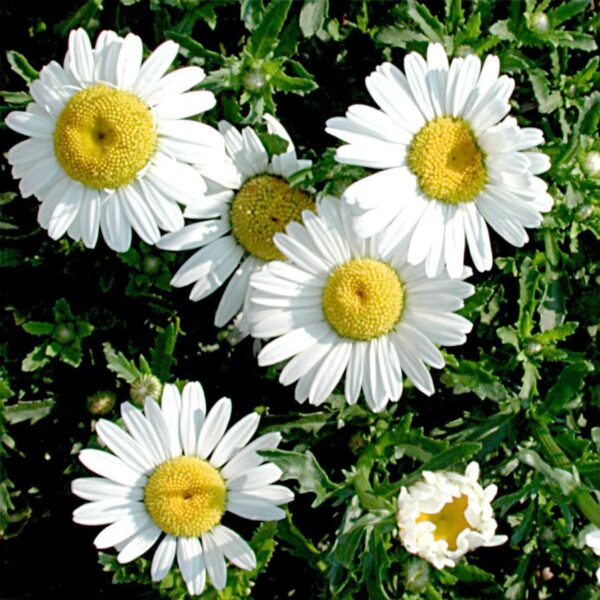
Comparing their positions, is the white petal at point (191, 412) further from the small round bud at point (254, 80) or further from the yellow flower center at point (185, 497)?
the small round bud at point (254, 80)

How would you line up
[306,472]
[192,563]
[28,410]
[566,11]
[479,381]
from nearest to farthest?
[306,472], [192,563], [479,381], [566,11], [28,410]

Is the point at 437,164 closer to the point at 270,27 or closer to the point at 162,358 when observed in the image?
the point at 270,27

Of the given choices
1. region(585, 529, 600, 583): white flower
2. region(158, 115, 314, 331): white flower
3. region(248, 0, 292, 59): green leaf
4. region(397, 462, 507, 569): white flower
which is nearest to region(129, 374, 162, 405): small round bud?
region(158, 115, 314, 331): white flower

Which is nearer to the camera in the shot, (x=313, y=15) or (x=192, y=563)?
(x=192, y=563)

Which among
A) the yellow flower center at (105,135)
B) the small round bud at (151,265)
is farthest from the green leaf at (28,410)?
the yellow flower center at (105,135)

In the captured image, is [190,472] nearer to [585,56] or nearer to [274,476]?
[274,476]

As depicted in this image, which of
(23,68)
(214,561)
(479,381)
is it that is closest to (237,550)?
(214,561)

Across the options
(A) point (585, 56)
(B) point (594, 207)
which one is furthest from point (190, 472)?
(A) point (585, 56)
